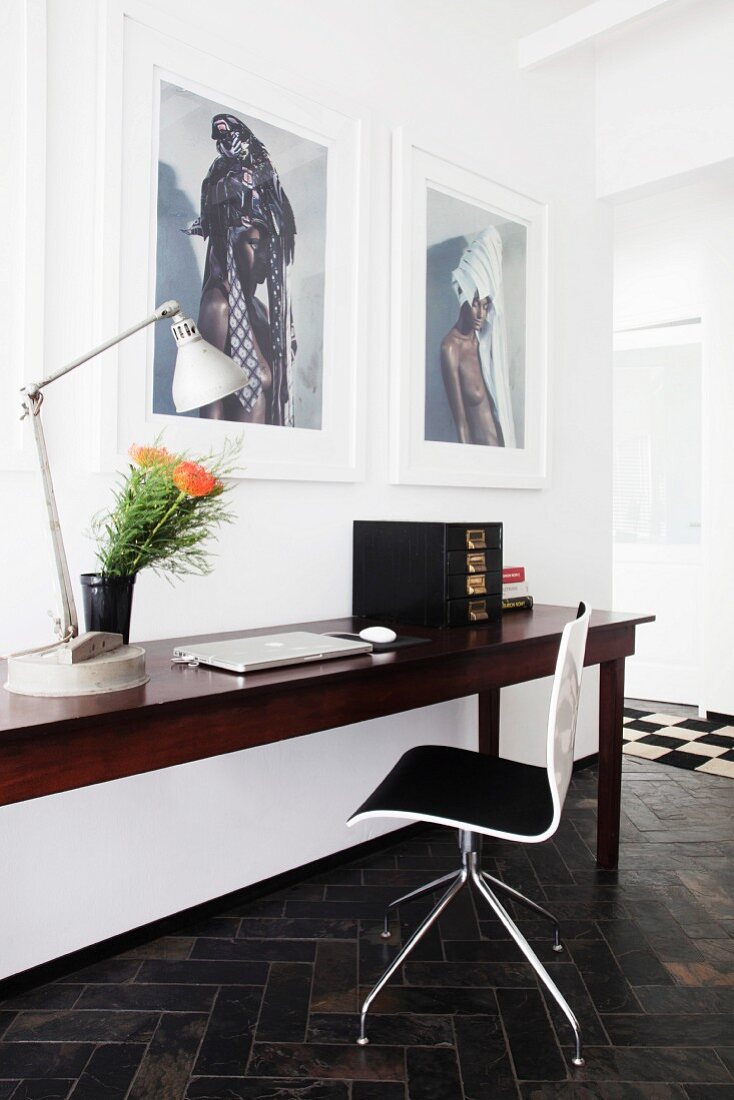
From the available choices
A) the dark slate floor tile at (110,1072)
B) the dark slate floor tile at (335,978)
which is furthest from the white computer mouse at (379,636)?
the dark slate floor tile at (110,1072)

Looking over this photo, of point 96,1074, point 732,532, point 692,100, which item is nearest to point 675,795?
point 732,532

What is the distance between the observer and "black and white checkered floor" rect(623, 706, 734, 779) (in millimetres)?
3975

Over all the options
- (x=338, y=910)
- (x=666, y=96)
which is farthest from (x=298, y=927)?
(x=666, y=96)

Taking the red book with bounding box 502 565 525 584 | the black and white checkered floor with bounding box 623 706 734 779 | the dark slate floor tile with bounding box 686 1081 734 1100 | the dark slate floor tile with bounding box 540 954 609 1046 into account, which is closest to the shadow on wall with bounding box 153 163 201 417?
the red book with bounding box 502 565 525 584

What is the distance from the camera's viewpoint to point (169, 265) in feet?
7.45

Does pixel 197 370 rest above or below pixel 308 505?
above

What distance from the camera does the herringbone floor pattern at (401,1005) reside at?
1.75 metres

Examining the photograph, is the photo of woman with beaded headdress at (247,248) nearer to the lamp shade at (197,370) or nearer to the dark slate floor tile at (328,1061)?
the lamp shade at (197,370)

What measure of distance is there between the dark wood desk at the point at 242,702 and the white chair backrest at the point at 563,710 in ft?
1.06

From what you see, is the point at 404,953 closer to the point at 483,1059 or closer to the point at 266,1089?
the point at 483,1059

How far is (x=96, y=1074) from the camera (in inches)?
69.5

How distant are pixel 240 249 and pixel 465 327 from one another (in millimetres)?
1019

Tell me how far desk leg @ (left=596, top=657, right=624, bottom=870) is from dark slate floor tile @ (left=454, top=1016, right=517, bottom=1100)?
97cm

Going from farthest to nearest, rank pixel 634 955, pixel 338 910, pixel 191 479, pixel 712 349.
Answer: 1. pixel 712 349
2. pixel 338 910
3. pixel 634 955
4. pixel 191 479
